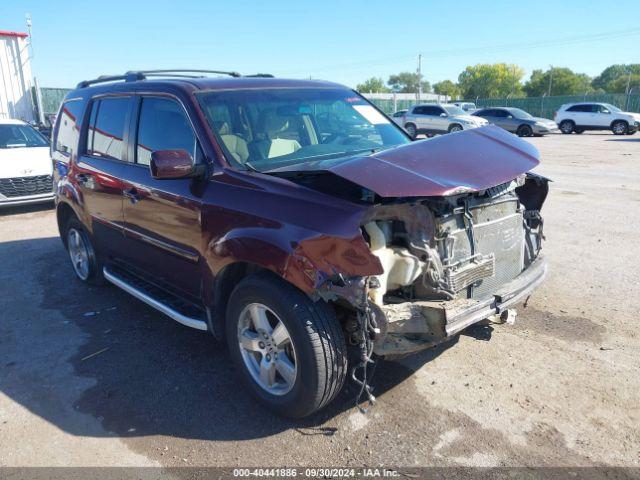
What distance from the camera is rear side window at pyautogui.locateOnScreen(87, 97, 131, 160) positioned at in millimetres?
4445

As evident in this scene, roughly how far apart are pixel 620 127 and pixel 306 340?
31.2 m

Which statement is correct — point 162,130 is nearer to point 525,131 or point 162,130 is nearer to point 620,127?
point 525,131

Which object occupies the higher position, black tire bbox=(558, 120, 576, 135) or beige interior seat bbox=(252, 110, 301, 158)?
beige interior seat bbox=(252, 110, 301, 158)

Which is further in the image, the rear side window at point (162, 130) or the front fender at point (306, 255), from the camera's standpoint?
the rear side window at point (162, 130)

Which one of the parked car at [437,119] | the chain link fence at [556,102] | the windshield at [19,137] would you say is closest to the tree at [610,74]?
the chain link fence at [556,102]

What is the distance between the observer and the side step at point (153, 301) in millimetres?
3641

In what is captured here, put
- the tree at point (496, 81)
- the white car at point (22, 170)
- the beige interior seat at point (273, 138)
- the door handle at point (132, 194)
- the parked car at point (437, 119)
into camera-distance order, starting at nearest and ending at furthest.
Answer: the beige interior seat at point (273, 138) → the door handle at point (132, 194) → the white car at point (22, 170) → the parked car at point (437, 119) → the tree at point (496, 81)

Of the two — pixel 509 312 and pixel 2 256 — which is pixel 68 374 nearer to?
pixel 509 312

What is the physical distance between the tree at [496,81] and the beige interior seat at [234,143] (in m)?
121

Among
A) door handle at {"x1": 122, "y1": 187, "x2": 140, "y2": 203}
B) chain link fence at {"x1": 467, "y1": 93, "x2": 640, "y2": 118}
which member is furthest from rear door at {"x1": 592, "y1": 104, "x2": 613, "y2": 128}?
door handle at {"x1": 122, "y1": 187, "x2": 140, "y2": 203}

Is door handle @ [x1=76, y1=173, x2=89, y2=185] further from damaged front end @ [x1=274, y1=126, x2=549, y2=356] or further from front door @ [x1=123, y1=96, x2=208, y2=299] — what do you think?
damaged front end @ [x1=274, y1=126, x2=549, y2=356]

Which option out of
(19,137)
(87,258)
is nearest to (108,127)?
(87,258)

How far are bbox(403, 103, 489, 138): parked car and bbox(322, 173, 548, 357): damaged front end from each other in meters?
23.3

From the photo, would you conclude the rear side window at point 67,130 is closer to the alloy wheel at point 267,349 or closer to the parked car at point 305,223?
the parked car at point 305,223
